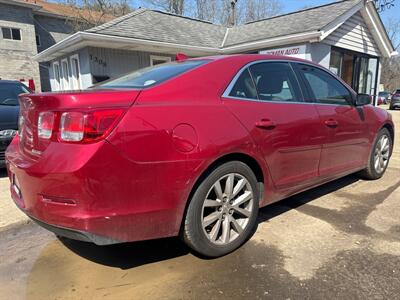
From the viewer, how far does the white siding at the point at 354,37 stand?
12305 millimetres

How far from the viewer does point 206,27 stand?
16.0m

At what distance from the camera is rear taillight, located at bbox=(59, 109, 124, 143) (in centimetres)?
214

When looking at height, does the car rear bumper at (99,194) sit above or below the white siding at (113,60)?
below

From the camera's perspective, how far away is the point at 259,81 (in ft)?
10.5

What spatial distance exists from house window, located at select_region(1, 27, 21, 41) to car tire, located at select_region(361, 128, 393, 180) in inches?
1093

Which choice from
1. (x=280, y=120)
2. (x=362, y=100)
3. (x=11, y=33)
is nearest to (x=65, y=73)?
(x=362, y=100)

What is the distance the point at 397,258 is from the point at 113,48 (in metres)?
11.3

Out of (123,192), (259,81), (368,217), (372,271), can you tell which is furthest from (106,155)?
(368,217)

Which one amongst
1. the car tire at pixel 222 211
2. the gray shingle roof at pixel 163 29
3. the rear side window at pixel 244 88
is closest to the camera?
the car tire at pixel 222 211

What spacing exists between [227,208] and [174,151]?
770 millimetres

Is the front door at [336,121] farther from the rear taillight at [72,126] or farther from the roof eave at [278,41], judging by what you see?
the roof eave at [278,41]

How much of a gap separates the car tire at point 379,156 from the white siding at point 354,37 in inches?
303

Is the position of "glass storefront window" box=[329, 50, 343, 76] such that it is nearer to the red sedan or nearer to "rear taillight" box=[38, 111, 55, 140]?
the red sedan

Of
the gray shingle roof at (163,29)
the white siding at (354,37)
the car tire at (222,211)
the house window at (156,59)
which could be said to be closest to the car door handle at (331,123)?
the car tire at (222,211)
